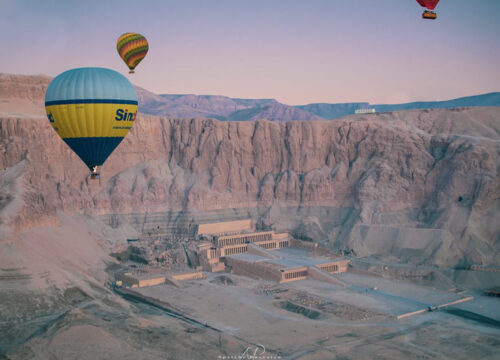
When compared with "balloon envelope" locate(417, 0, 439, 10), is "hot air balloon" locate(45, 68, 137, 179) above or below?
below

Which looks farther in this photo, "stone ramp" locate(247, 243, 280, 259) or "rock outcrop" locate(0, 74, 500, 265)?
"stone ramp" locate(247, 243, 280, 259)

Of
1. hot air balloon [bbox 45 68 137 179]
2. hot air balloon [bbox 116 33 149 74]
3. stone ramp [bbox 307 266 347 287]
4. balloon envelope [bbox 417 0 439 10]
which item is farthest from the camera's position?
hot air balloon [bbox 116 33 149 74]

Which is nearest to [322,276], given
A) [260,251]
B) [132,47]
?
[260,251]

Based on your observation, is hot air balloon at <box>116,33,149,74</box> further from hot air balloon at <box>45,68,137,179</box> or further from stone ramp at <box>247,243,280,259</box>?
stone ramp at <box>247,243,280,259</box>

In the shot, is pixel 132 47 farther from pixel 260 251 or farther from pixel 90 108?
pixel 260 251

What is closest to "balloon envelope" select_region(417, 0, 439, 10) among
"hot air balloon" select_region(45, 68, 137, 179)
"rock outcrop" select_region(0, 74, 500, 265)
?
"hot air balloon" select_region(45, 68, 137, 179)

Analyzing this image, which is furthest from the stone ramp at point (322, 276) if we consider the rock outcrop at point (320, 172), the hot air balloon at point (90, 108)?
Result: the hot air balloon at point (90, 108)
